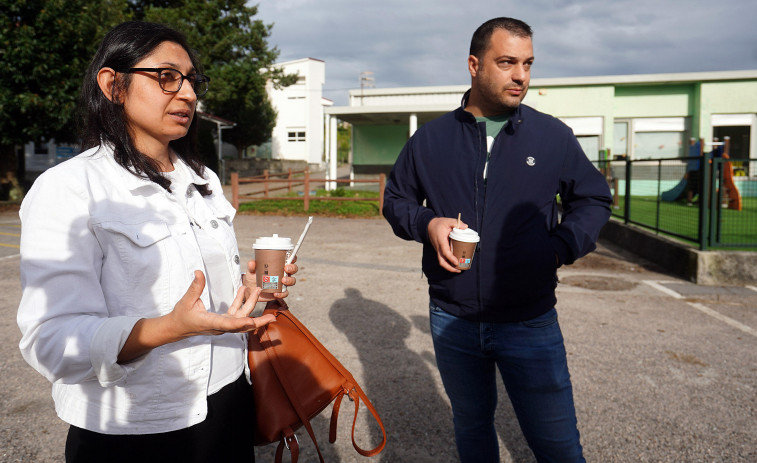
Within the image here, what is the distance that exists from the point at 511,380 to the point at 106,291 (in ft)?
5.15

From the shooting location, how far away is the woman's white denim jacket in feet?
4.31

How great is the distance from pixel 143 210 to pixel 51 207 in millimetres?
242

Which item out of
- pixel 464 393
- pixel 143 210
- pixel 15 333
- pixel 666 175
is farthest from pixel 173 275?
pixel 666 175

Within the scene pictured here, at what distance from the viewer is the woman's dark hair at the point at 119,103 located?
1638mm

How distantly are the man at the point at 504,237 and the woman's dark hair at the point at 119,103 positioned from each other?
1106 mm

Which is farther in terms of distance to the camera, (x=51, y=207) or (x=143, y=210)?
(x=143, y=210)

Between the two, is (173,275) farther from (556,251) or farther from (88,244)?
(556,251)

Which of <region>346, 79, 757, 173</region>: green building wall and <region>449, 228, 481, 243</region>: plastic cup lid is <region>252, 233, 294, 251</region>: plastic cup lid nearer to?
<region>449, 228, 481, 243</region>: plastic cup lid

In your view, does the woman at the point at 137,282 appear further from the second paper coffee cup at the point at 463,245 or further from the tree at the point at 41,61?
the tree at the point at 41,61

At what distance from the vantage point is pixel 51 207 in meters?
1.37

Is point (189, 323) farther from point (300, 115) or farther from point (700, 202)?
point (300, 115)

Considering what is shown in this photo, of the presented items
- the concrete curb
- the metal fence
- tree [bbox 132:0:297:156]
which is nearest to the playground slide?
the metal fence

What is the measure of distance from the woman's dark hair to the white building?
43.7 m

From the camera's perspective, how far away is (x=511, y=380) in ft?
7.40
